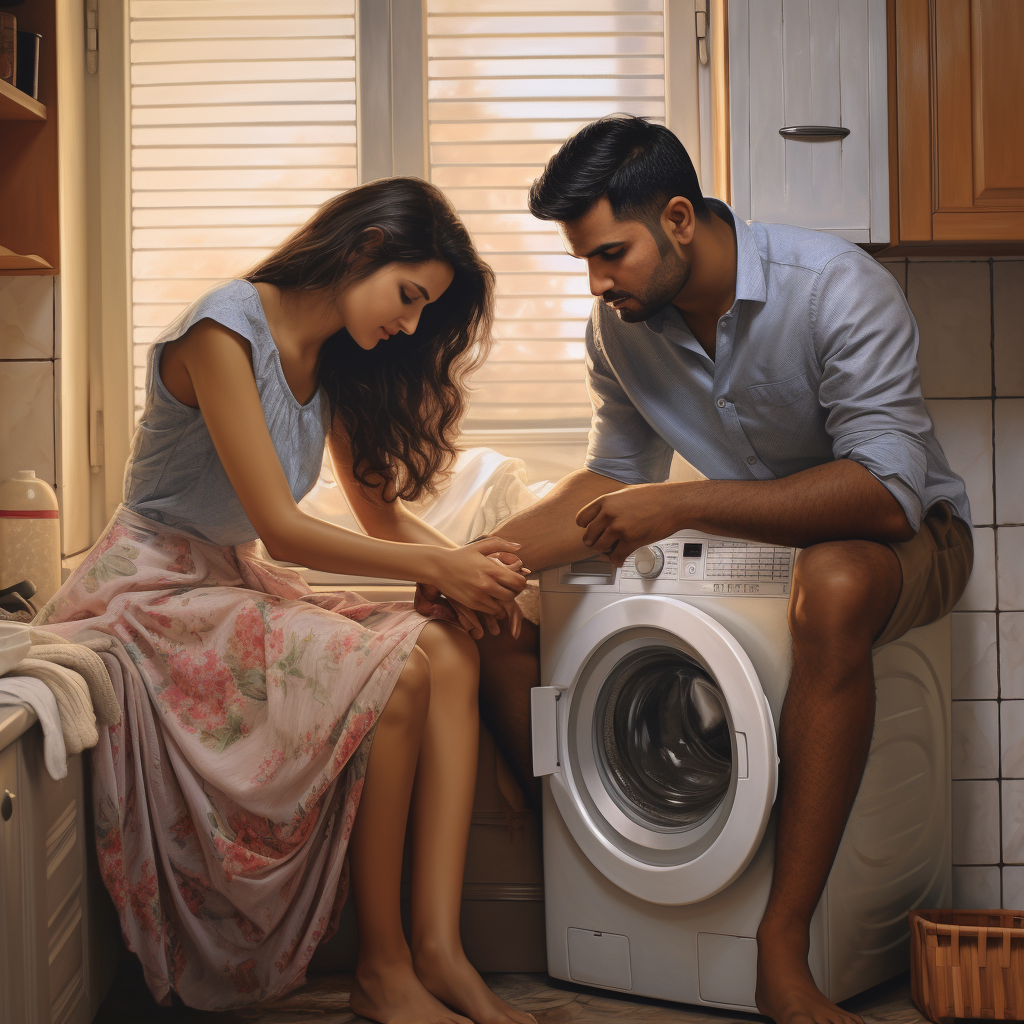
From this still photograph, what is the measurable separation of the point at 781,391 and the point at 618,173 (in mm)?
428

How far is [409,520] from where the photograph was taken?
5.69ft

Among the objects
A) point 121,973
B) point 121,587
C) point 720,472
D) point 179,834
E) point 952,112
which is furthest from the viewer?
point 952,112

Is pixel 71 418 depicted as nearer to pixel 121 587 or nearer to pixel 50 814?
pixel 121 587

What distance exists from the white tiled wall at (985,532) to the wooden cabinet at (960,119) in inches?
9.0

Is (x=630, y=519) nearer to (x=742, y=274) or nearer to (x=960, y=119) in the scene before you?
(x=742, y=274)

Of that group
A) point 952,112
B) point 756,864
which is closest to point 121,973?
point 756,864

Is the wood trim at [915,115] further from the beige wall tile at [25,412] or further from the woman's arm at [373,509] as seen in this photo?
the beige wall tile at [25,412]

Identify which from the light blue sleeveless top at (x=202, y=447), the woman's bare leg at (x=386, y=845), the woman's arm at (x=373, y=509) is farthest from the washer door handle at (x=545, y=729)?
the light blue sleeveless top at (x=202, y=447)

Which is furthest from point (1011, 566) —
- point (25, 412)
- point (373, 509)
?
point (25, 412)

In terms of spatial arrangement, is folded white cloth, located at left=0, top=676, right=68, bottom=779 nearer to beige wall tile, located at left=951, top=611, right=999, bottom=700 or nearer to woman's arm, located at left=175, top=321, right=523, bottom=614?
woman's arm, located at left=175, top=321, right=523, bottom=614

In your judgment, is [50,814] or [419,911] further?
[419,911]

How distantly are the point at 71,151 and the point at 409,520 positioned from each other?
1137 millimetres

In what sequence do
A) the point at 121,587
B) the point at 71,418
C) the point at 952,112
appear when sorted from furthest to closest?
1. the point at 71,418
2. the point at 952,112
3. the point at 121,587

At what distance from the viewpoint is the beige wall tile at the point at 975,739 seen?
2043 mm
